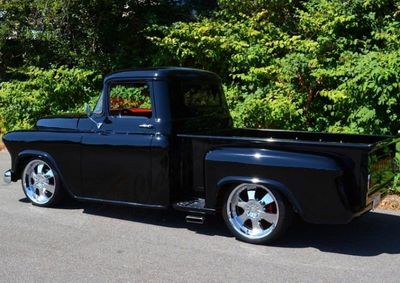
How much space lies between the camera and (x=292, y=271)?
481 cm

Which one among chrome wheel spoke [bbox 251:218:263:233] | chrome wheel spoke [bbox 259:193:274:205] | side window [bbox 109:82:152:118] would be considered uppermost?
side window [bbox 109:82:152:118]

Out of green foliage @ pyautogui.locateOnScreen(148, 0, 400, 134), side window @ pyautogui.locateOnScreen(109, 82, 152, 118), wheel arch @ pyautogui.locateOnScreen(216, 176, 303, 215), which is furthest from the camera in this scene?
green foliage @ pyautogui.locateOnScreen(148, 0, 400, 134)

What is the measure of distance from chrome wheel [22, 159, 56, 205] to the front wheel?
255 cm

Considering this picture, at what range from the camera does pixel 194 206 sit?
587 cm

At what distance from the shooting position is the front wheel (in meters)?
5.43

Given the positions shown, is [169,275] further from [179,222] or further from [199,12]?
[199,12]

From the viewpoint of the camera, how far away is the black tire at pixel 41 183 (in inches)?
275

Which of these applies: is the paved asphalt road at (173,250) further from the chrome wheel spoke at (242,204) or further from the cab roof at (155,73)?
the cab roof at (155,73)

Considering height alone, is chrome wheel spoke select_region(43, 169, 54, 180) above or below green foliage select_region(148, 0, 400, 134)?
below

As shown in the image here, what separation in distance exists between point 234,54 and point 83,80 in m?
3.74

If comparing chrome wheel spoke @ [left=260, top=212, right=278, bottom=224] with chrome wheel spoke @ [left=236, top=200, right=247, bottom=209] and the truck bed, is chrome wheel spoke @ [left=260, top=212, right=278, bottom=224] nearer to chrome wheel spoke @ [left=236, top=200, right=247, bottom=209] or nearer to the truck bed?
chrome wheel spoke @ [left=236, top=200, right=247, bottom=209]

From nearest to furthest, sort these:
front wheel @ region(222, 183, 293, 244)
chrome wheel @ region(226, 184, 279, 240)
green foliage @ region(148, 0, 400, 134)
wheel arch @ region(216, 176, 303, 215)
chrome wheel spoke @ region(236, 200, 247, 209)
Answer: wheel arch @ region(216, 176, 303, 215) < front wheel @ region(222, 183, 293, 244) < chrome wheel @ region(226, 184, 279, 240) < chrome wheel spoke @ region(236, 200, 247, 209) < green foliage @ region(148, 0, 400, 134)

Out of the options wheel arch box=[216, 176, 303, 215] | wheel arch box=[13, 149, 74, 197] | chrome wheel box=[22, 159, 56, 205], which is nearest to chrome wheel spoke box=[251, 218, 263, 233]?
wheel arch box=[216, 176, 303, 215]

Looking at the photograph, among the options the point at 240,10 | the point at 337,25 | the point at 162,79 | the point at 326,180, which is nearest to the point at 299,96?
the point at 337,25
